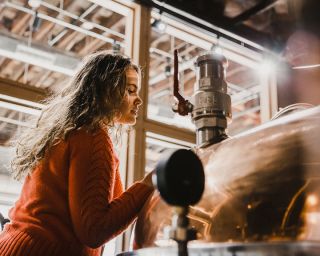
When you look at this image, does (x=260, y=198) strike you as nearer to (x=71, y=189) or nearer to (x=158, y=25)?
(x=71, y=189)

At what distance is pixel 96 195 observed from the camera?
1.12 m

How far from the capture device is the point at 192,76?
497 centimetres

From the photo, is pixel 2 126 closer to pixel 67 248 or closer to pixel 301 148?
pixel 67 248

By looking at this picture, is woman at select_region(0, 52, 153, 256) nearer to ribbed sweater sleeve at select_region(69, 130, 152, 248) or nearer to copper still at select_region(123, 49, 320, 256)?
ribbed sweater sleeve at select_region(69, 130, 152, 248)

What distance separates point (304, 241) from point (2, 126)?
442 centimetres

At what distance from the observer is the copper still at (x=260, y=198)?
742mm

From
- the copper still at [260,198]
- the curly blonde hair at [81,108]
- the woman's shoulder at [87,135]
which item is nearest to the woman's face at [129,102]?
the curly blonde hair at [81,108]

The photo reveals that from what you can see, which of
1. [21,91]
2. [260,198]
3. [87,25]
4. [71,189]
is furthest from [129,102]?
[87,25]

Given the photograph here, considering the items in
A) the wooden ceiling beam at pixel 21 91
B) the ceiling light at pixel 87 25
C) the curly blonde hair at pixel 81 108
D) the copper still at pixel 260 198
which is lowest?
the copper still at pixel 260 198

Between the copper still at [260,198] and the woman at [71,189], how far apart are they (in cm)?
12

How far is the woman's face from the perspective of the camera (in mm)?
1387

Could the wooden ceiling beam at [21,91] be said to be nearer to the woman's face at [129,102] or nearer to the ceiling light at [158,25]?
the ceiling light at [158,25]

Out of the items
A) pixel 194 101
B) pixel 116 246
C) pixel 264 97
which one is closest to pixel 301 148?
pixel 194 101

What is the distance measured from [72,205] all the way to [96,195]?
7 centimetres
